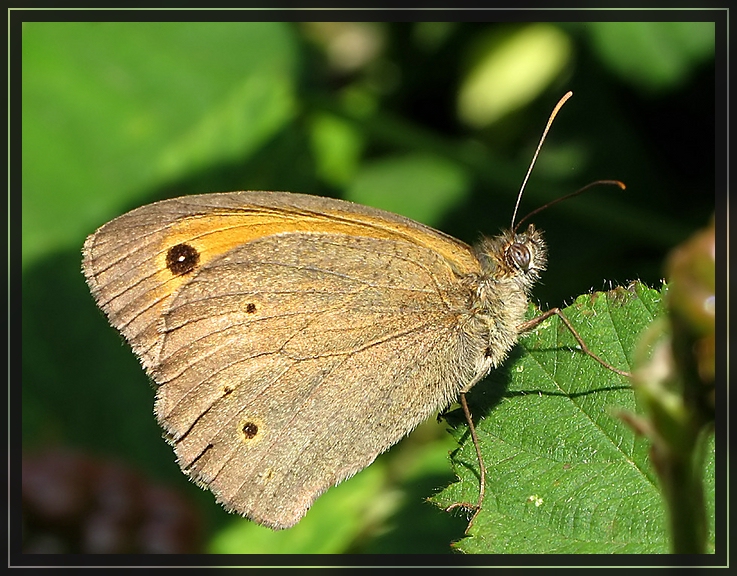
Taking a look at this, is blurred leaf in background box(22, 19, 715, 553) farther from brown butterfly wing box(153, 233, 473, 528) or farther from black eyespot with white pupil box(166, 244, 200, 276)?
black eyespot with white pupil box(166, 244, 200, 276)

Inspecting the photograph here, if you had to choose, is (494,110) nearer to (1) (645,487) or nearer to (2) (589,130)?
(2) (589,130)

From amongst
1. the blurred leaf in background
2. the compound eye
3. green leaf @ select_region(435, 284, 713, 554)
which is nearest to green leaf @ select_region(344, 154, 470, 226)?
the blurred leaf in background

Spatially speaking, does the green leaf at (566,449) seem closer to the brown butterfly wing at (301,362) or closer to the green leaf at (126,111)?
the brown butterfly wing at (301,362)

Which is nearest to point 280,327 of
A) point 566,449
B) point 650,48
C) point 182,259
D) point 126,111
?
point 182,259

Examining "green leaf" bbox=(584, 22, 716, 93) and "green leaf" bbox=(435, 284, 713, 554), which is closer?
"green leaf" bbox=(435, 284, 713, 554)

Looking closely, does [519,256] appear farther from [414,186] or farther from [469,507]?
Answer: [414,186]

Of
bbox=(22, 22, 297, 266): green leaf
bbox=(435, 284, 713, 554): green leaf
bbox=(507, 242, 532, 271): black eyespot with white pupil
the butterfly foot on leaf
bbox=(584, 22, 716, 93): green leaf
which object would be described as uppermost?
bbox=(584, 22, 716, 93): green leaf
